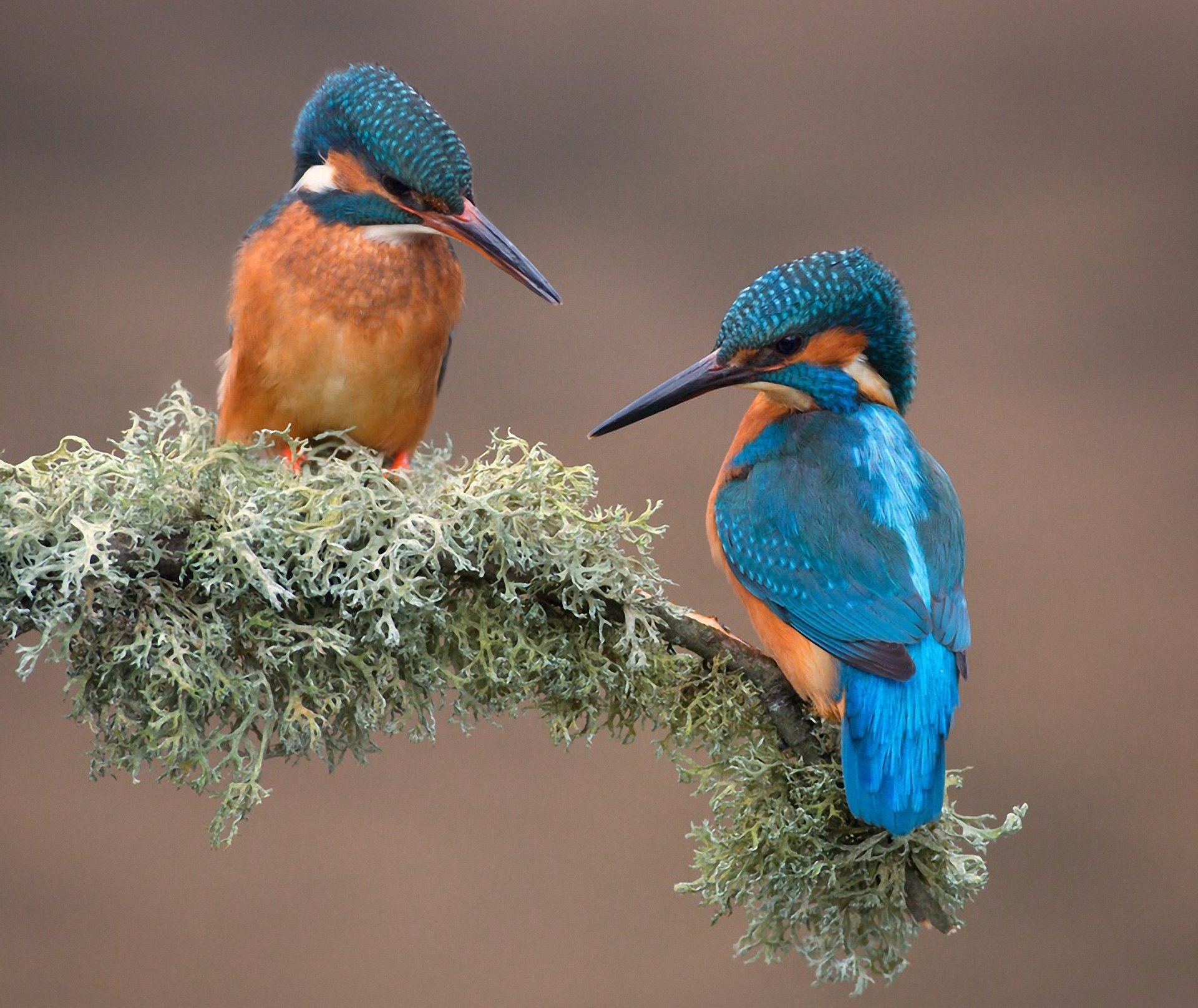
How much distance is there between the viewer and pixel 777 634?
1126mm

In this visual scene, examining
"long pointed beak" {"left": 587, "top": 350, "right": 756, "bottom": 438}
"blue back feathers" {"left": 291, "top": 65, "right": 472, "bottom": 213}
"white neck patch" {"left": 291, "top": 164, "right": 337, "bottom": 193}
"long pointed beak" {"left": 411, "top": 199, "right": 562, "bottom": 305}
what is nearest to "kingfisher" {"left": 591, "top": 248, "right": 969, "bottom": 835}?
"long pointed beak" {"left": 587, "top": 350, "right": 756, "bottom": 438}

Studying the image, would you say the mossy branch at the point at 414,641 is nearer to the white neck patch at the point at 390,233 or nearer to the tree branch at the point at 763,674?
the tree branch at the point at 763,674

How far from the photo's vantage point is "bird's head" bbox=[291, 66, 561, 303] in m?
1.06

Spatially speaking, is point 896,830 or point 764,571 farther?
point 764,571

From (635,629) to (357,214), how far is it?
0.46 m

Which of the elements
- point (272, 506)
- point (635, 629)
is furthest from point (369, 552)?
point (635, 629)

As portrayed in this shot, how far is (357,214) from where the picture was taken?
1188 mm

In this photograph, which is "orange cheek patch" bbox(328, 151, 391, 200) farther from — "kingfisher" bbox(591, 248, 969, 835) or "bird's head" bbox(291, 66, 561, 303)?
"kingfisher" bbox(591, 248, 969, 835)

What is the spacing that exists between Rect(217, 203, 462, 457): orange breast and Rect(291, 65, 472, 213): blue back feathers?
0.11m

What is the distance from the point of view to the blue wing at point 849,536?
108cm

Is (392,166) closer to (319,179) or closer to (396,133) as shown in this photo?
(396,133)

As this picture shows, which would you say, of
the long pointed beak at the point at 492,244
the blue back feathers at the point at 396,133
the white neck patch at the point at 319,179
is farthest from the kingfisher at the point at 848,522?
the white neck patch at the point at 319,179

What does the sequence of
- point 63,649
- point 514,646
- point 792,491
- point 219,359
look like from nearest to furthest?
point 63,649 → point 514,646 → point 792,491 → point 219,359

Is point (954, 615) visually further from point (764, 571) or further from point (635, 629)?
point (635, 629)
